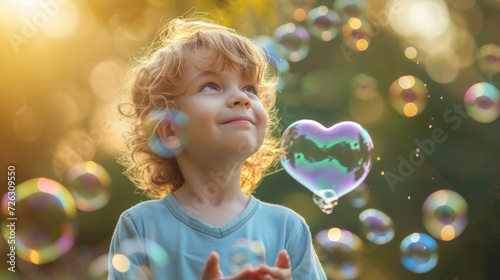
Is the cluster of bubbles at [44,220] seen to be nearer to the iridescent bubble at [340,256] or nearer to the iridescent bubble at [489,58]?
the iridescent bubble at [340,256]

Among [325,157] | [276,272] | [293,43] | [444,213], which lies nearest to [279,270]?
[276,272]

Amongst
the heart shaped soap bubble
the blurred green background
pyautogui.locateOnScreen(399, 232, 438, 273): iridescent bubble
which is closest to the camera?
the heart shaped soap bubble

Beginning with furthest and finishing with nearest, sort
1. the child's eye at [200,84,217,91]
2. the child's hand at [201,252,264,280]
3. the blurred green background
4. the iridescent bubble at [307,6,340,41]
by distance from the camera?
the blurred green background, the iridescent bubble at [307,6,340,41], the child's eye at [200,84,217,91], the child's hand at [201,252,264,280]

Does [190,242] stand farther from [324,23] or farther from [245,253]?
[324,23]

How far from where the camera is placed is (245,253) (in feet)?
4.84

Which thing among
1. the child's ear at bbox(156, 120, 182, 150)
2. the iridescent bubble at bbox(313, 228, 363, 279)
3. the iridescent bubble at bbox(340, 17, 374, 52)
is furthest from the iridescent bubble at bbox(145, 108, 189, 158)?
the iridescent bubble at bbox(340, 17, 374, 52)

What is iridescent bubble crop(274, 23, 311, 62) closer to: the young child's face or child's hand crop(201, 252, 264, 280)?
the young child's face

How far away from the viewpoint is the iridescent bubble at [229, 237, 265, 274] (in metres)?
1.46

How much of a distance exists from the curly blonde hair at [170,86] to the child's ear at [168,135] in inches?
2.2

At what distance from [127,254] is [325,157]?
1161 mm

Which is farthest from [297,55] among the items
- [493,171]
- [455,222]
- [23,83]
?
[23,83]

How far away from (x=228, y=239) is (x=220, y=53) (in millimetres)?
521

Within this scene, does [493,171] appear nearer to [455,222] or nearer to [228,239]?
[455,222]

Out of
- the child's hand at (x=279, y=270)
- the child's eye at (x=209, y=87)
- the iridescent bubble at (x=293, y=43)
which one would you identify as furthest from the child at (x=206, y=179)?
the iridescent bubble at (x=293, y=43)
